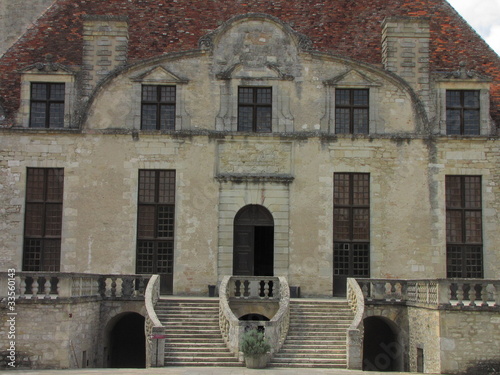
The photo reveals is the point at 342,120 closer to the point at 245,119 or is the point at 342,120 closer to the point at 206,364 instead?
the point at 245,119

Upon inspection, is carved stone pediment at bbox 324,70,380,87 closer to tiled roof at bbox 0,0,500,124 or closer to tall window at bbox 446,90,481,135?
tiled roof at bbox 0,0,500,124

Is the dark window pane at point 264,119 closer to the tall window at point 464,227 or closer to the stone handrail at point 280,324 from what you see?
the stone handrail at point 280,324

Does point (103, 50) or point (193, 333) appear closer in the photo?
point (193, 333)

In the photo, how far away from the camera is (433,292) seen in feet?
62.2

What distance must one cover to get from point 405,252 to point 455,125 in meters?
4.49

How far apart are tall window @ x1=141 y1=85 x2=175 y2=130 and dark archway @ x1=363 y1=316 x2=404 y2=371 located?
29.1 ft

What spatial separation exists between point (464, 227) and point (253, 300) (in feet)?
25.2

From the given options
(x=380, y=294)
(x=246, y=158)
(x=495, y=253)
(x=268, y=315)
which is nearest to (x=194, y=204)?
(x=246, y=158)

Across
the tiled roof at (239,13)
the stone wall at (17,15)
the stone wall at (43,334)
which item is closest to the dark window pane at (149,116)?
the tiled roof at (239,13)

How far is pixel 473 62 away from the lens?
25938 millimetres

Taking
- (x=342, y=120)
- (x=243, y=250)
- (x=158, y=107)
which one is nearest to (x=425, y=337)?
(x=243, y=250)

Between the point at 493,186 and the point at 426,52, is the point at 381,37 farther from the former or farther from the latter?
the point at 493,186

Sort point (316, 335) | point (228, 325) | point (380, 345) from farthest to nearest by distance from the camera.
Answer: point (380, 345)
point (316, 335)
point (228, 325)

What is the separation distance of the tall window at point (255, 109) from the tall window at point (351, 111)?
224 centimetres
